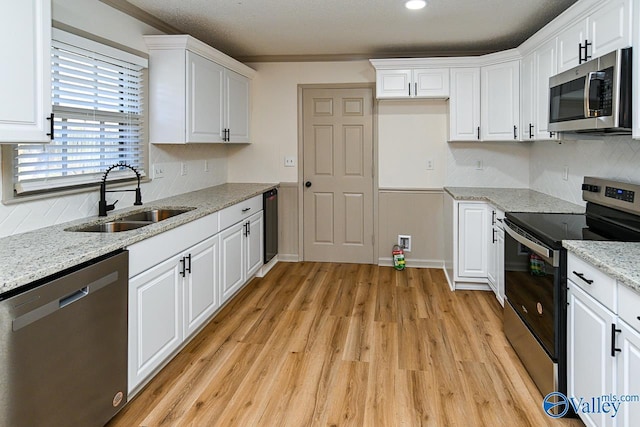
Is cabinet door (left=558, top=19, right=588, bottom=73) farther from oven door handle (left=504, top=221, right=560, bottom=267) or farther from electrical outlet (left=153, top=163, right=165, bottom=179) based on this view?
electrical outlet (left=153, top=163, right=165, bottom=179)

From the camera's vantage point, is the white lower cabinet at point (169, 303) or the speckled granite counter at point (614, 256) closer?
the speckled granite counter at point (614, 256)

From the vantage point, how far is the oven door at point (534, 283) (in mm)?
2248

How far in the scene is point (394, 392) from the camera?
253 cm

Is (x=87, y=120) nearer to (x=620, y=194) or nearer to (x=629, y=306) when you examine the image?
(x=629, y=306)

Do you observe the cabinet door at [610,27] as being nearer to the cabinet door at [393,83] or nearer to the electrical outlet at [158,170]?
the cabinet door at [393,83]

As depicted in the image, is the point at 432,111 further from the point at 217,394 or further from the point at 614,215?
the point at 217,394

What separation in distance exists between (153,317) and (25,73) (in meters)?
1.32

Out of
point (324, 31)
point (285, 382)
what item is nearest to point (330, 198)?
point (324, 31)

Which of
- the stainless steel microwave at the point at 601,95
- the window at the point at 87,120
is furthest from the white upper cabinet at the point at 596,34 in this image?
the window at the point at 87,120

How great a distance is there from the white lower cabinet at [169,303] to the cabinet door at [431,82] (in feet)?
8.42

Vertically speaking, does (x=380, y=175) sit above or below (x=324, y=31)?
below

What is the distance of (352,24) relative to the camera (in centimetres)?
397

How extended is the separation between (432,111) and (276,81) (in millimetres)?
1779

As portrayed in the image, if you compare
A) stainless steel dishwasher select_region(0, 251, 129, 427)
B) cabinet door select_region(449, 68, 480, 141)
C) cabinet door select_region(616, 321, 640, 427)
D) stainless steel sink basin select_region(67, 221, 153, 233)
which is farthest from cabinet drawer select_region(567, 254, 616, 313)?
cabinet door select_region(449, 68, 480, 141)
